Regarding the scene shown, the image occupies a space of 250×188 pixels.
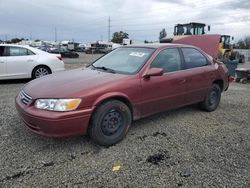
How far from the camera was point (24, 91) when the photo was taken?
4.09 meters

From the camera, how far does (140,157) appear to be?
3.61 m

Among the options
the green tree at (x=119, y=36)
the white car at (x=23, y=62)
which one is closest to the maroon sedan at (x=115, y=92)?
the white car at (x=23, y=62)

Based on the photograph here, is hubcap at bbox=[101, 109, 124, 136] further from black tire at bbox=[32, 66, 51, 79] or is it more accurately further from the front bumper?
black tire at bbox=[32, 66, 51, 79]

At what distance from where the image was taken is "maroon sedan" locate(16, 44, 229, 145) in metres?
3.51

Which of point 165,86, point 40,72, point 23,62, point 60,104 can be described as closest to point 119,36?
point 40,72

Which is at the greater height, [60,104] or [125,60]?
[125,60]

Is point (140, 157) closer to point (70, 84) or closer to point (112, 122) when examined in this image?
point (112, 122)

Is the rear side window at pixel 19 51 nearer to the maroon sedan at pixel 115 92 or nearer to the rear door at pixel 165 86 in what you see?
the maroon sedan at pixel 115 92

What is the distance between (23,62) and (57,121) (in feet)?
20.4

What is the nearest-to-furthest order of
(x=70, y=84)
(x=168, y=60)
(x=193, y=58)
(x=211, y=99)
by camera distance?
1. (x=70, y=84)
2. (x=168, y=60)
3. (x=193, y=58)
4. (x=211, y=99)

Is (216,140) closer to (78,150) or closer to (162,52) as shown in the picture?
(162,52)

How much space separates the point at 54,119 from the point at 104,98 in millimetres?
756

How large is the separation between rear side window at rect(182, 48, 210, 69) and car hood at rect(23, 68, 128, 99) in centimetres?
168

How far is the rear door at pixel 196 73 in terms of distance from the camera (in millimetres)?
5145
